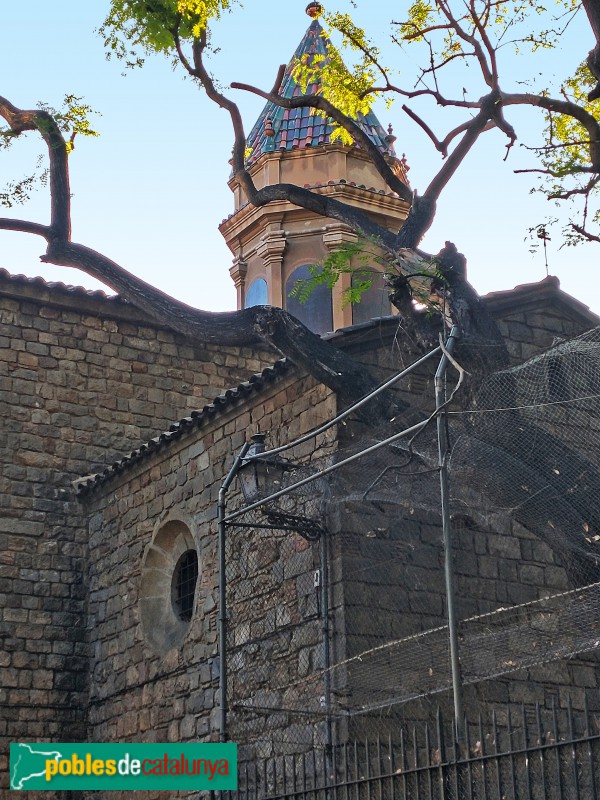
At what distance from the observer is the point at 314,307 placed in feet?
71.7

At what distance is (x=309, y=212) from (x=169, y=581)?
35.4 ft

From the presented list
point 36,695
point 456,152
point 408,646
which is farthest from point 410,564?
→ point 36,695

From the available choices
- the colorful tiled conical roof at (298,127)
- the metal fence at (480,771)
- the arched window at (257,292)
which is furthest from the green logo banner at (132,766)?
the colorful tiled conical roof at (298,127)

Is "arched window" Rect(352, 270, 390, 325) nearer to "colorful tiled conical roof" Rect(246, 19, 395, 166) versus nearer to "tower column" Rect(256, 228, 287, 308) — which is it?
"tower column" Rect(256, 228, 287, 308)

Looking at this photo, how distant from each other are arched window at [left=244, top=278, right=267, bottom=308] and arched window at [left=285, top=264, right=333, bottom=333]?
2.33 feet

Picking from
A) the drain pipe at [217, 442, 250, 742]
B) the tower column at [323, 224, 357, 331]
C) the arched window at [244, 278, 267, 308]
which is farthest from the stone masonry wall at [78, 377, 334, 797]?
the arched window at [244, 278, 267, 308]

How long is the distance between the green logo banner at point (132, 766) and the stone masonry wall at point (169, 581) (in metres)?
0.57

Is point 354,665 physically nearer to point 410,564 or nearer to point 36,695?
point 410,564

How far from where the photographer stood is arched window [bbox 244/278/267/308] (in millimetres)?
22625

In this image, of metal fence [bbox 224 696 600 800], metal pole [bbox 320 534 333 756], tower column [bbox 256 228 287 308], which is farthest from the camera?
tower column [bbox 256 228 287 308]

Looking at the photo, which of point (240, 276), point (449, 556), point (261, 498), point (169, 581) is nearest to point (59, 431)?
point (169, 581)

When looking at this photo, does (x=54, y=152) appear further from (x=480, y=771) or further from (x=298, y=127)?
(x=298, y=127)

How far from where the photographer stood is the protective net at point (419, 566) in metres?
8.71

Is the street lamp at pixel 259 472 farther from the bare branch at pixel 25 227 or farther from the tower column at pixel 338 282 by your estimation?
the tower column at pixel 338 282
